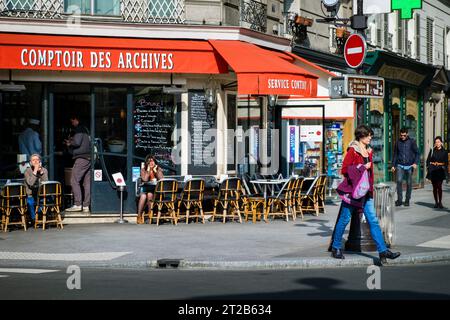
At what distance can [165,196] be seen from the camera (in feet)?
53.7

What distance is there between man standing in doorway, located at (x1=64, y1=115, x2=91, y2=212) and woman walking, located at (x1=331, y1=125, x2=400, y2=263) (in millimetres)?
7171

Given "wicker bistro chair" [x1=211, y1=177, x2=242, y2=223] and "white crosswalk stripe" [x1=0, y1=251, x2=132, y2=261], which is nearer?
"white crosswalk stripe" [x1=0, y1=251, x2=132, y2=261]

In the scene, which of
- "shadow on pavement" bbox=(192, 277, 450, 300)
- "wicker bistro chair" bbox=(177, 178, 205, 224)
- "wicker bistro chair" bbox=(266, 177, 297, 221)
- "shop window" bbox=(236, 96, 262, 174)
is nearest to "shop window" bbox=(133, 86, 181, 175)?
"wicker bistro chair" bbox=(177, 178, 205, 224)

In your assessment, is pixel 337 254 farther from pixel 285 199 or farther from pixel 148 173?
pixel 148 173

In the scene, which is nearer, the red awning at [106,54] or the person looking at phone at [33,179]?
the person looking at phone at [33,179]

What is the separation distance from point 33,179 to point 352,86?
6.64 metres

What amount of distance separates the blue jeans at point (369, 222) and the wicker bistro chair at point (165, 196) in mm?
5348

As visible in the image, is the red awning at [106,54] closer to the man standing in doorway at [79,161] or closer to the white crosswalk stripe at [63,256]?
the man standing in doorway at [79,161]

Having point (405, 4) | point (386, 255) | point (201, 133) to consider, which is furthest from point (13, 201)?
point (405, 4)

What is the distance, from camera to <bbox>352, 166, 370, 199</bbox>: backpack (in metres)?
11.0

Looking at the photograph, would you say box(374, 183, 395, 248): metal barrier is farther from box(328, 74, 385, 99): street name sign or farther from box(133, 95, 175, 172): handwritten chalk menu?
box(133, 95, 175, 172): handwritten chalk menu

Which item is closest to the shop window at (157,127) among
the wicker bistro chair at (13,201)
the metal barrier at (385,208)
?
the wicker bistro chair at (13,201)

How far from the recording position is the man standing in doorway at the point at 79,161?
16.9 metres

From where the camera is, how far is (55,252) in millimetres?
12586
